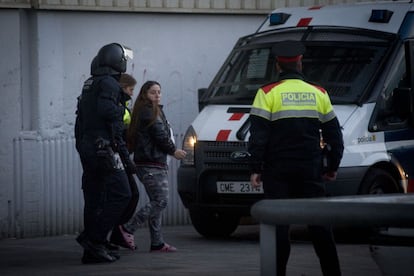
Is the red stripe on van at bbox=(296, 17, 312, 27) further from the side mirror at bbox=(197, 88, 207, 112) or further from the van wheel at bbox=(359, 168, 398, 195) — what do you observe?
the van wheel at bbox=(359, 168, 398, 195)

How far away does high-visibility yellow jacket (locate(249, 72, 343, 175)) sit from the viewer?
8766mm

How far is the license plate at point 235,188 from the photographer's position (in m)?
12.0

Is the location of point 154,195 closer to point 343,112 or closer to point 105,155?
point 105,155

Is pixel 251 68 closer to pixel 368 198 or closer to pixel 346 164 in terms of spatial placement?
pixel 346 164

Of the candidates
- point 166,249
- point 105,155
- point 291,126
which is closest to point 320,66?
point 166,249

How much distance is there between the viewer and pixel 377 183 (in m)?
12.0

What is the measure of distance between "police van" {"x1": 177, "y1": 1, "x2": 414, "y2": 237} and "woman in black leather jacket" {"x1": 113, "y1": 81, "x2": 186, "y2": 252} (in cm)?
78

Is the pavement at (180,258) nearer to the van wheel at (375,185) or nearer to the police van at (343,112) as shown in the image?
the van wheel at (375,185)

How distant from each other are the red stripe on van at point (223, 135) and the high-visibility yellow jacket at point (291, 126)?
319cm

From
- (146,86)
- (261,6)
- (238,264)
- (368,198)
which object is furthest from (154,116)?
(368,198)

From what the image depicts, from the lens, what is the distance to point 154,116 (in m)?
11.6

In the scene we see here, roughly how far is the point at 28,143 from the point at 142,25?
7.01 ft

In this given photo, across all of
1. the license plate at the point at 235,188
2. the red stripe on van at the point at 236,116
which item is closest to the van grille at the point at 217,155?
the license plate at the point at 235,188

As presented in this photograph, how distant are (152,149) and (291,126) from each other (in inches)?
119
